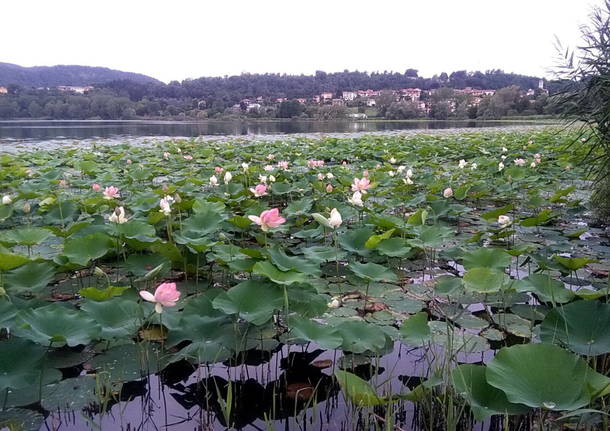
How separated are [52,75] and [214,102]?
42518 mm

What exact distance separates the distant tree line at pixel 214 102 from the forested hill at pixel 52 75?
17.9 metres

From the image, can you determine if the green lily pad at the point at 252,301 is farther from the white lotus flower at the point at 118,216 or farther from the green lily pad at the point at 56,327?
the white lotus flower at the point at 118,216

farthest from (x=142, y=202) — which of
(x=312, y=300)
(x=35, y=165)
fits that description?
(x=35, y=165)

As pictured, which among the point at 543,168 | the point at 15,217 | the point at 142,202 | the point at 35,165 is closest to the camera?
the point at 142,202

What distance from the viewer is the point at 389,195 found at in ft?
15.8

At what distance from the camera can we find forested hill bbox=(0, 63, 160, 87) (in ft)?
197

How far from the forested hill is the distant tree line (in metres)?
17.9

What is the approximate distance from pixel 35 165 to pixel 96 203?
13.0 feet

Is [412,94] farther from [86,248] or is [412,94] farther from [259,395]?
[259,395]

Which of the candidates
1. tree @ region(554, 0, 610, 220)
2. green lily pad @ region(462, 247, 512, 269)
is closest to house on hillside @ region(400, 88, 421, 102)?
tree @ region(554, 0, 610, 220)

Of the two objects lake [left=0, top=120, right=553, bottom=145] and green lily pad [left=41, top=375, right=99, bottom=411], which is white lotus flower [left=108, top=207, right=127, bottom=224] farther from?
lake [left=0, top=120, right=553, bottom=145]

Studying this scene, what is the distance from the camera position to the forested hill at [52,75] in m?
60.0

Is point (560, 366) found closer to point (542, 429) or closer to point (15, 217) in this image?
point (542, 429)

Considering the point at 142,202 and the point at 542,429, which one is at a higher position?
the point at 142,202
